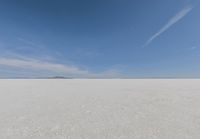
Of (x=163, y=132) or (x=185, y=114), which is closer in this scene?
(x=163, y=132)

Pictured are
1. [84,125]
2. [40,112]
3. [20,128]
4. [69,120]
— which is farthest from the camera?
[40,112]

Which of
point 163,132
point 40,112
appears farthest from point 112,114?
point 40,112

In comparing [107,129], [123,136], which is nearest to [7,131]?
[107,129]

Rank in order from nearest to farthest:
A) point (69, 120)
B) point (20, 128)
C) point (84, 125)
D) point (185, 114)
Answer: point (20, 128), point (84, 125), point (69, 120), point (185, 114)

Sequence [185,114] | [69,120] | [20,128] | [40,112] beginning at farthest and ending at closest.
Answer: [40,112], [185,114], [69,120], [20,128]

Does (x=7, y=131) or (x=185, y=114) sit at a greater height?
(x=185, y=114)

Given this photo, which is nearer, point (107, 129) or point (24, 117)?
point (107, 129)

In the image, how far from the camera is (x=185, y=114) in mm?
2775

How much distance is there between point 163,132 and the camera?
1.98m

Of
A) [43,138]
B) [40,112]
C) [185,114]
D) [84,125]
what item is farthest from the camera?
[40,112]

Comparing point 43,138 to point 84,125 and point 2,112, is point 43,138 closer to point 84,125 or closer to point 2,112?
point 84,125

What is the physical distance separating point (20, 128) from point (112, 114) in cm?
176

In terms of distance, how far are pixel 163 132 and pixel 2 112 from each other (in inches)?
134

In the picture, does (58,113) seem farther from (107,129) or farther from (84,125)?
(107,129)
